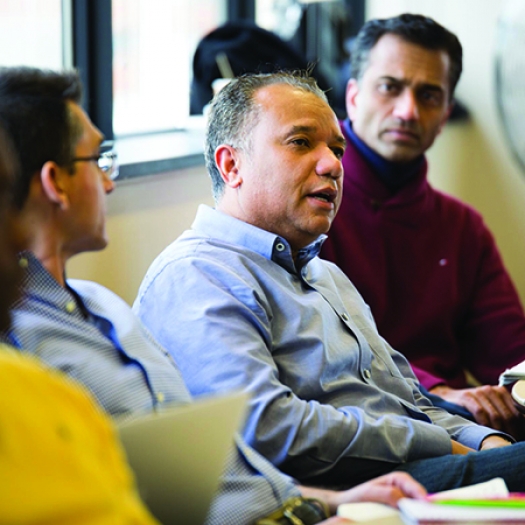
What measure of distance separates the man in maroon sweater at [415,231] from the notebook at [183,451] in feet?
4.12

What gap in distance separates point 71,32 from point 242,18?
1.03 metres

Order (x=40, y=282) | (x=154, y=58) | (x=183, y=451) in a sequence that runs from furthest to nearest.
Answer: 1. (x=154, y=58)
2. (x=40, y=282)
3. (x=183, y=451)

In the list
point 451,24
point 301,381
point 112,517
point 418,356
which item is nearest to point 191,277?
point 301,381

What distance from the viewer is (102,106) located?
2549 mm

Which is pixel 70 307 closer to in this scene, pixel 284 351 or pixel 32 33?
pixel 284 351

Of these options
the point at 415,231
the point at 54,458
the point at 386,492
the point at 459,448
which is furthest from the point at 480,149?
the point at 54,458

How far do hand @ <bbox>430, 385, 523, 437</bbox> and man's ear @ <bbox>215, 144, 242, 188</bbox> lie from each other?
2.45 feet

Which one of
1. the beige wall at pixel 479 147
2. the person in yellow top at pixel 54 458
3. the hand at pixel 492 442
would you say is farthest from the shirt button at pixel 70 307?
the beige wall at pixel 479 147

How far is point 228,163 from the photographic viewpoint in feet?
5.57

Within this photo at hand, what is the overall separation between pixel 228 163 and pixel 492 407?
0.83 m

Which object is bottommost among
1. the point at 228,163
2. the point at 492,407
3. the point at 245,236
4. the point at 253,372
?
the point at 492,407

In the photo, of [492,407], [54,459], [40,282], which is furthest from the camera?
[492,407]

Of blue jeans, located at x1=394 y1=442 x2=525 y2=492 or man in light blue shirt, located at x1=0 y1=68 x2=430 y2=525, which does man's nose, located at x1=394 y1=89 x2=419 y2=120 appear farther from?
man in light blue shirt, located at x1=0 y1=68 x2=430 y2=525

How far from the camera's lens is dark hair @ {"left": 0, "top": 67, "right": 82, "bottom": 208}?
1.15m
